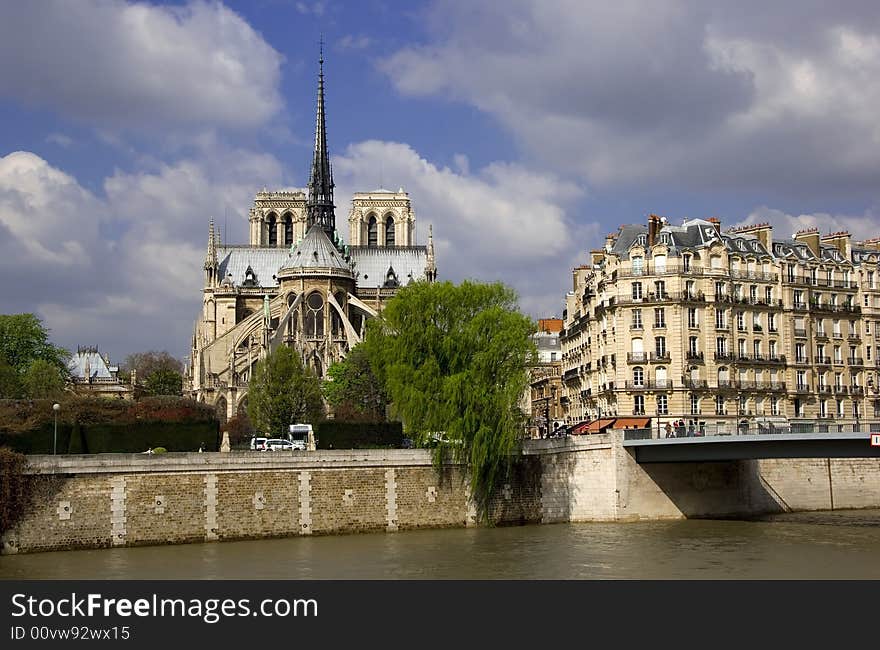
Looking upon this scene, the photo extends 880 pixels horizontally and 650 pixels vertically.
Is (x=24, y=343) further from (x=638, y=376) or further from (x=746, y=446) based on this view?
(x=746, y=446)

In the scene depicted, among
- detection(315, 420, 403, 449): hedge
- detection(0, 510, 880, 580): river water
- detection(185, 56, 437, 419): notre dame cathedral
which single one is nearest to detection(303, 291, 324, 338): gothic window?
detection(185, 56, 437, 419): notre dame cathedral

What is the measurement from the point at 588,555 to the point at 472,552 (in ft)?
12.2

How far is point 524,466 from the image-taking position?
169ft

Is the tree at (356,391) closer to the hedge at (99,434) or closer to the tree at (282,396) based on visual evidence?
the tree at (282,396)

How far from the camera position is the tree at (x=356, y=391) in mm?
76938

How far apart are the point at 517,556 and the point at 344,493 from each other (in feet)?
30.1

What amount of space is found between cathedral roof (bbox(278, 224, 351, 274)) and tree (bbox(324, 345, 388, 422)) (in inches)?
800

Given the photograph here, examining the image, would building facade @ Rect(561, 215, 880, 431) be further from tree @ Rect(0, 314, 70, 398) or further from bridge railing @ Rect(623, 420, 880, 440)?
tree @ Rect(0, 314, 70, 398)

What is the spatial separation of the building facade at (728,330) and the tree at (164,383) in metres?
56.7

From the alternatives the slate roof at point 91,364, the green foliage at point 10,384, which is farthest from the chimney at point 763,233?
the slate roof at point 91,364

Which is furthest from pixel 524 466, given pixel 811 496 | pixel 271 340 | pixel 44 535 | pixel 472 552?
pixel 271 340

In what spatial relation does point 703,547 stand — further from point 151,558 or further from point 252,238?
point 252,238

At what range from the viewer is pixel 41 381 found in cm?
8100
